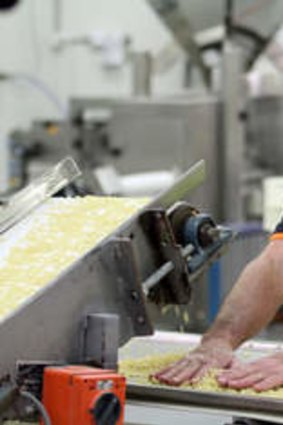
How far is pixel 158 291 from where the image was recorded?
4.71 ft

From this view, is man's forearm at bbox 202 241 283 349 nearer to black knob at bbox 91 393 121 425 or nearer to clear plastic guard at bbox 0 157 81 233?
clear plastic guard at bbox 0 157 81 233

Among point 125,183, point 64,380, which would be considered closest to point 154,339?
point 64,380

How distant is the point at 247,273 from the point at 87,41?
375cm

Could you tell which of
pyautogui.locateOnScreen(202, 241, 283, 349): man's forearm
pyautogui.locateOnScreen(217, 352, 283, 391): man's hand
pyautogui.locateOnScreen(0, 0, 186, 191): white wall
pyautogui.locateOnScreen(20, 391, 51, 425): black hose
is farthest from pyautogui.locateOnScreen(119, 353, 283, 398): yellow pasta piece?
pyautogui.locateOnScreen(0, 0, 186, 191): white wall

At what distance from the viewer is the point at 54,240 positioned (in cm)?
134

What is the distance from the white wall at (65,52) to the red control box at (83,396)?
12.5 ft

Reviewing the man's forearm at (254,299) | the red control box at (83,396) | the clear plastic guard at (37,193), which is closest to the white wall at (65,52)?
the man's forearm at (254,299)

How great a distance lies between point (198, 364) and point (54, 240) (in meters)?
0.30

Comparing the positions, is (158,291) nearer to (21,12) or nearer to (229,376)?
(229,376)

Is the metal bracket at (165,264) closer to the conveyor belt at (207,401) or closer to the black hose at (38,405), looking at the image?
the conveyor belt at (207,401)

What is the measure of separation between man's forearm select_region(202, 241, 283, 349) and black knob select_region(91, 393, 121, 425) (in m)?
0.49

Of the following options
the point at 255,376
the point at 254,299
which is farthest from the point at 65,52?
the point at 255,376

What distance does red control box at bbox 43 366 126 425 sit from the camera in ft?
3.65

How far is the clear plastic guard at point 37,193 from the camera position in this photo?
140 cm
